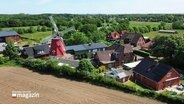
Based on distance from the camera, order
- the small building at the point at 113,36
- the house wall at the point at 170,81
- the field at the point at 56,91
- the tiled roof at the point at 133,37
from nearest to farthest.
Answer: the field at the point at 56,91
the house wall at the point at 170,81
the tiled roof at the point at 133,37
the small building at the point at 113,36

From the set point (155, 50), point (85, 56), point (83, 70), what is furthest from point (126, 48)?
point (83, 70)

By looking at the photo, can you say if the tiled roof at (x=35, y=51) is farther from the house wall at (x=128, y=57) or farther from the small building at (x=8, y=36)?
the small building at (x=8, y=36)

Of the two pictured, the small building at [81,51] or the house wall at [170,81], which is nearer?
the house wall at [170,81]

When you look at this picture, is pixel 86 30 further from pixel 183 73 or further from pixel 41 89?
pixel 41 89

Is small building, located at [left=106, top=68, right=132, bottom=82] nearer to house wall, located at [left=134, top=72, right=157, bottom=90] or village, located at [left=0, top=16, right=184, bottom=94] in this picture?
village, located at [left=0, top=16, right=184, bottom=94]

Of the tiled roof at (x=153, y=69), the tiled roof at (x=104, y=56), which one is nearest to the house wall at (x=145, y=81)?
the tiled roof at (x=153, y=69)

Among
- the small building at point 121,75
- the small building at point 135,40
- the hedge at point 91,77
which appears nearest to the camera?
the hedge at point 91,77
